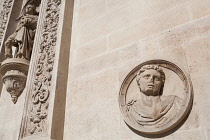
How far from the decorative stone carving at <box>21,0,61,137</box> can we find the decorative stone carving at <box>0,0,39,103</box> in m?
0.46

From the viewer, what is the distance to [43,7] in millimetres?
3504

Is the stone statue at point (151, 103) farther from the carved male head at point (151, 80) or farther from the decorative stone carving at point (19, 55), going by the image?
the decorative stone carving at point (19, 55)

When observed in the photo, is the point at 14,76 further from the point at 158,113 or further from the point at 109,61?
the point at 158,113

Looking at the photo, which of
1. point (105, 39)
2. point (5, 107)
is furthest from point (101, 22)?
point (5, 107)

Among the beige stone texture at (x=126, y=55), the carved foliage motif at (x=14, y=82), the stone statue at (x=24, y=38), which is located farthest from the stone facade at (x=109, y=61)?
the stone statue at (x=24, y=38)

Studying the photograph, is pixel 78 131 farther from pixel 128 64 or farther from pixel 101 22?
pixel 101 22

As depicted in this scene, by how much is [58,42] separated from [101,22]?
0.62 metres

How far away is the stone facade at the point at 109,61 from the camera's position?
1.88 metres

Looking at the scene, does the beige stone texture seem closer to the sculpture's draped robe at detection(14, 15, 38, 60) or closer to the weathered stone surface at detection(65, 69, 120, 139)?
the weathered stone surface at detection(65, 69, 120, 139)

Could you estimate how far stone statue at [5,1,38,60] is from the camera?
135 inches

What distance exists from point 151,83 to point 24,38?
2.36 m

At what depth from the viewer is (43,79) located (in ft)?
8.89

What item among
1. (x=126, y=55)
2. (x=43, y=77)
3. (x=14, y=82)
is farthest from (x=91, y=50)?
(x=14, y=82)

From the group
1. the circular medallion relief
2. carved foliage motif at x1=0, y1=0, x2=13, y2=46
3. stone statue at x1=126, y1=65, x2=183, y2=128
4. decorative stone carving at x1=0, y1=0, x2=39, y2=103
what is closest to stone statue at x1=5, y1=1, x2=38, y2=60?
decorative stone carving at x1=0, y1=0, x2=39, y2=103
